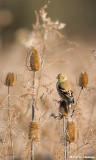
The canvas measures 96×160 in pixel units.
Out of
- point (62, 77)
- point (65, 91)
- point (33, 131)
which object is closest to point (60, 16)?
point (62, 77)

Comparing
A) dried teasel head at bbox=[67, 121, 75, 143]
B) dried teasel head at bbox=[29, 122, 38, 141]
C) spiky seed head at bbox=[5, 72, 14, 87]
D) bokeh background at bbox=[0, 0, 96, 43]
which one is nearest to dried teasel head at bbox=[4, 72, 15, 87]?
spiky seed head at bbox=[5, 72, 14, 87]

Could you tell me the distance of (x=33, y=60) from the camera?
7.04 feet

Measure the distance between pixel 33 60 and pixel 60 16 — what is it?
9.25m

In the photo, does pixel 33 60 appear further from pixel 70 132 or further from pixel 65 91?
pixel 70 132

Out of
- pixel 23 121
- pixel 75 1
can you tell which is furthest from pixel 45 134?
pixel 75 1

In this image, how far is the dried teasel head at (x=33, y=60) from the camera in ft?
6.98

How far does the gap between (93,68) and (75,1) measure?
943 cm

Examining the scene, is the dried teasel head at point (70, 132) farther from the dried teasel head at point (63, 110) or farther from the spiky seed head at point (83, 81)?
the spiky seed head at point (83, 81)

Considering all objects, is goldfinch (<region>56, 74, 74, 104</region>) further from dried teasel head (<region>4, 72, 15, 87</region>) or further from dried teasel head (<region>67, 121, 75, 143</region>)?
dried teasel head (<region>4, 72, 15, 87</region>)

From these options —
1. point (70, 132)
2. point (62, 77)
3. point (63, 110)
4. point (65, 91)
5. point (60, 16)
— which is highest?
point (60, 16)

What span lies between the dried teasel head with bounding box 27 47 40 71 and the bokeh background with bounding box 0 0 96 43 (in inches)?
304

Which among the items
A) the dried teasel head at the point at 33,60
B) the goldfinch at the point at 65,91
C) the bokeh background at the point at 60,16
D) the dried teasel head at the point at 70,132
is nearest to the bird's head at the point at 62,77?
the goldfinch at the point at 65,91

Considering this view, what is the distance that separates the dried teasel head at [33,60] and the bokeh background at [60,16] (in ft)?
25.3

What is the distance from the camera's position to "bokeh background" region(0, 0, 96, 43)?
1036 centimetres
